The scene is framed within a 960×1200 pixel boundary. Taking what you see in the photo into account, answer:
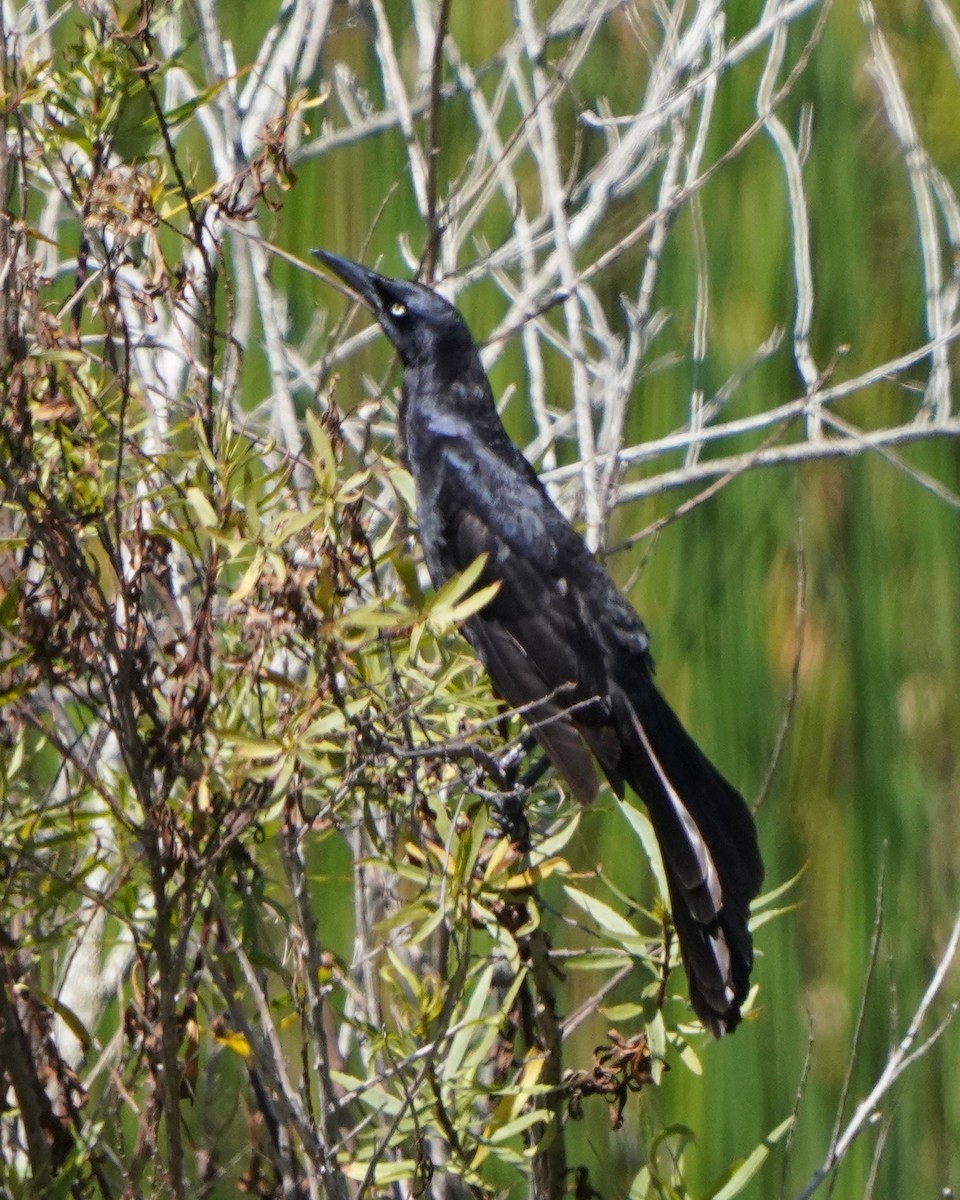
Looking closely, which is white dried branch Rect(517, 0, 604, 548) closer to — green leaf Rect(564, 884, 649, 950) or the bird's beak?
the bird's beak

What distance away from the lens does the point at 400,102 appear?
86.3 inches

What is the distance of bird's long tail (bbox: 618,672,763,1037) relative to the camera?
1983 millimetres

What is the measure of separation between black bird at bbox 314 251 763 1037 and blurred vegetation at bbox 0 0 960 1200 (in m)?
0.11

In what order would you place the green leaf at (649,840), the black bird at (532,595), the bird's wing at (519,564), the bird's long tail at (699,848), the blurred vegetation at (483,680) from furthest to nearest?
the bird's wing at (519,564)
the black bird at (532,595)
the green leaf at (649,840)
the bird's long tail at (699,848)
the blurred vegetation at (483,680)

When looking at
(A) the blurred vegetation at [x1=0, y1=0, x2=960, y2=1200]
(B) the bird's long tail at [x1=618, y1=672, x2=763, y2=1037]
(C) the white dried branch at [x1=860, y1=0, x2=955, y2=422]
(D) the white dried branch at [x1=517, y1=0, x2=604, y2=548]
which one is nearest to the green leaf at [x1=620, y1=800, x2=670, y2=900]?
(B) the bird's long tail at [x1=618, y1=672, x2=763, y2=1037]

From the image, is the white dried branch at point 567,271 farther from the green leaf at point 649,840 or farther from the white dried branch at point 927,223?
the white dried branch at point 927,223

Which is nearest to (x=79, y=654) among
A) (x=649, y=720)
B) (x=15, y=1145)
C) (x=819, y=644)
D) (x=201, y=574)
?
(x=201, y=574)

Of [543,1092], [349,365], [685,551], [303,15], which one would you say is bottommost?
[543,1092]

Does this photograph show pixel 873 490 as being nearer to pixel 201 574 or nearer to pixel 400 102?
pixel 400 102

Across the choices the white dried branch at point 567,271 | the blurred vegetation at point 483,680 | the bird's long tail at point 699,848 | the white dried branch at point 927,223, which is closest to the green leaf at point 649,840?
the bird's long tail at point 699,848

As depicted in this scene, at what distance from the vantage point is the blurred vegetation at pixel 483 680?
5.36ft

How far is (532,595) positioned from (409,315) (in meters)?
0.57

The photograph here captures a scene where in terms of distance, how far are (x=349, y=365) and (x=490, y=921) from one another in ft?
4.82

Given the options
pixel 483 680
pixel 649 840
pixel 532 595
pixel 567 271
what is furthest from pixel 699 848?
pixel 567 271
